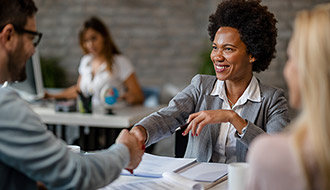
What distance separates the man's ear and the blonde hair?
78 cm

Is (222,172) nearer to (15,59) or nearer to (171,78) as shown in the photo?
(15,59)

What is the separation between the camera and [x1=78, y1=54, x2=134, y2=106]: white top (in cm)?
390

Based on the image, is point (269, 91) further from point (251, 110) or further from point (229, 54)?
point (229, 54)

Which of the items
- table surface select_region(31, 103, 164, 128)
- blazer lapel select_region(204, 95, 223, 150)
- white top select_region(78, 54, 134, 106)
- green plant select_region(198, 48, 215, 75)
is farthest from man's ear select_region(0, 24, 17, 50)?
green plant select_region(198, 48, 215, 75)

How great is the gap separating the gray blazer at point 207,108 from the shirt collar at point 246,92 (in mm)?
16

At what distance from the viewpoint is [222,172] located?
163cm

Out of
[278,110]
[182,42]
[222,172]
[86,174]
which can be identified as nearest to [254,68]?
[278,110]

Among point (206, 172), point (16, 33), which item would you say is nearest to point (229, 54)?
point (206, 172)

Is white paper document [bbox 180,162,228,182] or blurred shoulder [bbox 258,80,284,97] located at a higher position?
blurred shoulder [bbox 258,80,284,97]

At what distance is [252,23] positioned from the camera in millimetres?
1862

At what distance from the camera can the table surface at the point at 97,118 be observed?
318 cm

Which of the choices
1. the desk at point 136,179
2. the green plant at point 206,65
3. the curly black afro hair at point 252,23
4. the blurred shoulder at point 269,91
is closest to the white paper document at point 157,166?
the desk at point 136,179

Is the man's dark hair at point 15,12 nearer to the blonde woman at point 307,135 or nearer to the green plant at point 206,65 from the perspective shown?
the blonde woman at point 307,135

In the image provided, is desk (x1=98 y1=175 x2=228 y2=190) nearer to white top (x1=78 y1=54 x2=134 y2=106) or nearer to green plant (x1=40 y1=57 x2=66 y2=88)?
white top (x1=78 y1=54 x2=134 y2=106)
